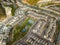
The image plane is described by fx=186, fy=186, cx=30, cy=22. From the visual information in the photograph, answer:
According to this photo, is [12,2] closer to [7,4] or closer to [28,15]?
[7,4]

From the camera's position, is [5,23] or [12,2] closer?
[5,23]

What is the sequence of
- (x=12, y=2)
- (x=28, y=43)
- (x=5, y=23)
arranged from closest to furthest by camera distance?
(x=28, y=43)
(x=5, y=23)
(x=12, y=2)

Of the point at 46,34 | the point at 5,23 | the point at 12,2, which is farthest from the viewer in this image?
the point at 12,2

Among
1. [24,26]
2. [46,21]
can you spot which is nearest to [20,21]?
[24,26]

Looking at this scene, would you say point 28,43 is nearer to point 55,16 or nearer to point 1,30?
point 1,30

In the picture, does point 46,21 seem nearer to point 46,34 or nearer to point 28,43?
point 46,34

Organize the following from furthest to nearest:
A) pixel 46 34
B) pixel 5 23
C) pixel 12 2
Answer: pixel 12 2 → pixel 5 23 → pixel 46 34

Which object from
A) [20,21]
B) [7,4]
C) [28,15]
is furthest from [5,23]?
[7,4]

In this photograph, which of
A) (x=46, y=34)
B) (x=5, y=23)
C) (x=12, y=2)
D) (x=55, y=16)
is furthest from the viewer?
(x=12, y=2)

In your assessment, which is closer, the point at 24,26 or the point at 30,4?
the point at 24,26
